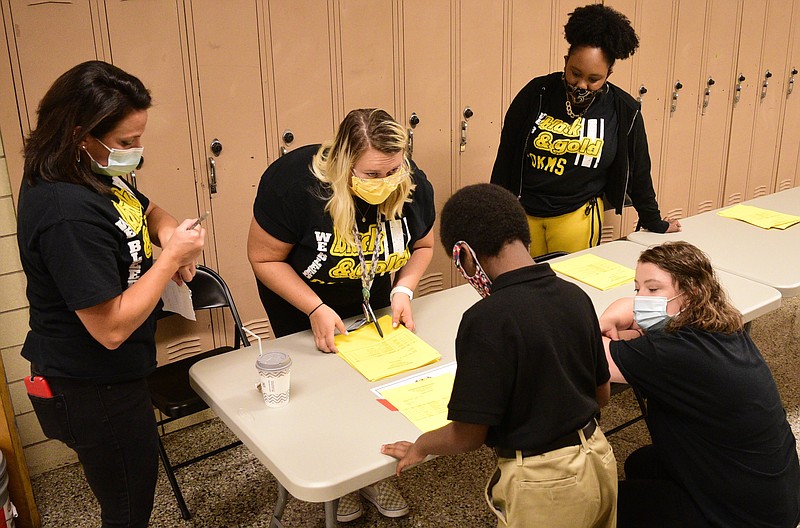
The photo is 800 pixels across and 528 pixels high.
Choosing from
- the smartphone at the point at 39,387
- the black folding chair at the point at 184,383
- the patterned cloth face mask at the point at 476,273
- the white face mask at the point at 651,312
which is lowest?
the black folding chair at the point at 184,383

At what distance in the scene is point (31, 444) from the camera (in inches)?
112

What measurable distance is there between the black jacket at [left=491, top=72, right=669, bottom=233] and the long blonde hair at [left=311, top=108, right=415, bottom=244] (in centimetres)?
112

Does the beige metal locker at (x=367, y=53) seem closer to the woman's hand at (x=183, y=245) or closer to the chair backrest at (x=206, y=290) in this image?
the chair backrest at (x=206, y=290)

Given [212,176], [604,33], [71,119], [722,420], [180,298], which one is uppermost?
[604,33]

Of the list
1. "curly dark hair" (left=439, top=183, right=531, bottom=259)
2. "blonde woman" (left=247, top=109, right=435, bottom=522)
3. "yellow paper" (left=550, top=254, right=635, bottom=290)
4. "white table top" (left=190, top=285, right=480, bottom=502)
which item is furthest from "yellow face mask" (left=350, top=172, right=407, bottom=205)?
"yellow paper" (left=550, top=254, right=635, bottom=290)

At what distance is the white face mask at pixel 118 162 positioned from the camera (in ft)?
5.40

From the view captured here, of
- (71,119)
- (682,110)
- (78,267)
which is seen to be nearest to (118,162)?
(71,119)

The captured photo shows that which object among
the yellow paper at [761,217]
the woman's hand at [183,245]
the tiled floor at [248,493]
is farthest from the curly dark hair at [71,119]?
the yellow paper at [761,217]

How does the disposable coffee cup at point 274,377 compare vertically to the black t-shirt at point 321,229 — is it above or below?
below

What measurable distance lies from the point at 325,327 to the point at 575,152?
1.45 m

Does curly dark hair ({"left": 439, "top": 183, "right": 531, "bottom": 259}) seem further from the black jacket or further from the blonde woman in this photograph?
the black jacket

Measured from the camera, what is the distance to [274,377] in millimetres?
1773

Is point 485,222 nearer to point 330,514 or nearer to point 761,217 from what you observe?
point 330,514

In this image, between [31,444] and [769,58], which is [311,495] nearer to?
[31,444]
